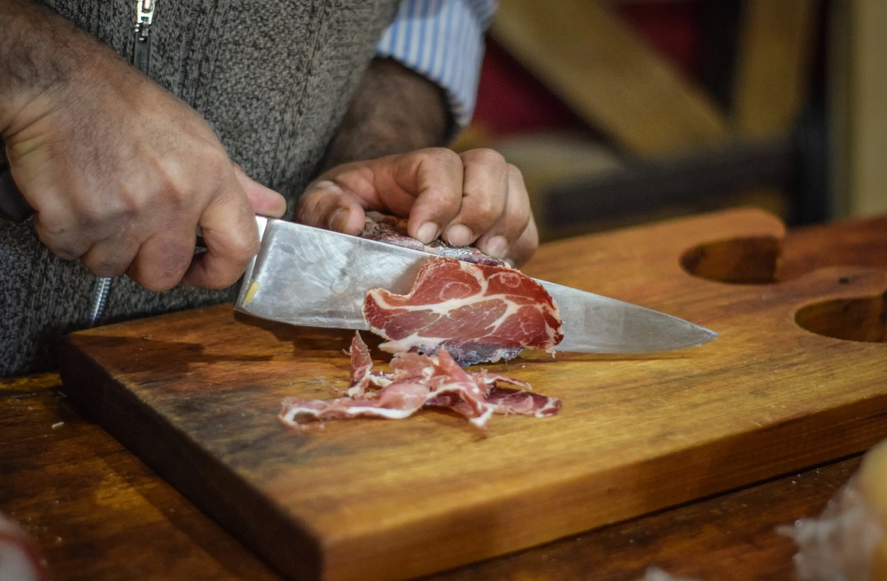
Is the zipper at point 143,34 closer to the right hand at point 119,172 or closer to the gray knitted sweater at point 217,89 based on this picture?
the gray knitted sweater at point 217,89

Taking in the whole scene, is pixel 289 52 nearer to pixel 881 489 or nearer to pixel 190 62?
pixel 190 62

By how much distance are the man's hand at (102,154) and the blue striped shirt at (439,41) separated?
100 centimetres

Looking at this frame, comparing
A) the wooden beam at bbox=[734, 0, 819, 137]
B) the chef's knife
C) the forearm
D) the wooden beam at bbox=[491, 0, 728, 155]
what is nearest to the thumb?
the chef's knife

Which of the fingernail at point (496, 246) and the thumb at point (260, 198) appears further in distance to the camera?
the fingernail at point (496, 246)

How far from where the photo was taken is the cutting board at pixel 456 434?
4.06 ft

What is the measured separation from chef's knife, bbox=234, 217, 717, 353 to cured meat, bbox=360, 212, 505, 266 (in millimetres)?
56

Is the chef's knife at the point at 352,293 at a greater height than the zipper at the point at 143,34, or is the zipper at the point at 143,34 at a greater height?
the zipper at the point at 143,34

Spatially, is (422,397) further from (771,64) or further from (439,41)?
(771,64)

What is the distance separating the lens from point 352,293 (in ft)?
5.69

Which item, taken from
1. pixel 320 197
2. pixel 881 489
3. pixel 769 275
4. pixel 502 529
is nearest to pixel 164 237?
pixel 320 197

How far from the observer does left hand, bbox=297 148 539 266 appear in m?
1.79

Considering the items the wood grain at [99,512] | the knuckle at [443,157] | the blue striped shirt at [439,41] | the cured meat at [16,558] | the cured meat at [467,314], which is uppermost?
the blue striped shirt at [439,41]

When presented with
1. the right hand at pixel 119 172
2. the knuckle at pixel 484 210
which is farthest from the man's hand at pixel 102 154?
the knuckle at pixel 484 210

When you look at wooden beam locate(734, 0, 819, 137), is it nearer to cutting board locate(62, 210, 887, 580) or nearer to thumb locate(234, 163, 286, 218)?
cutting board locate(62, 210, 887, 580)
